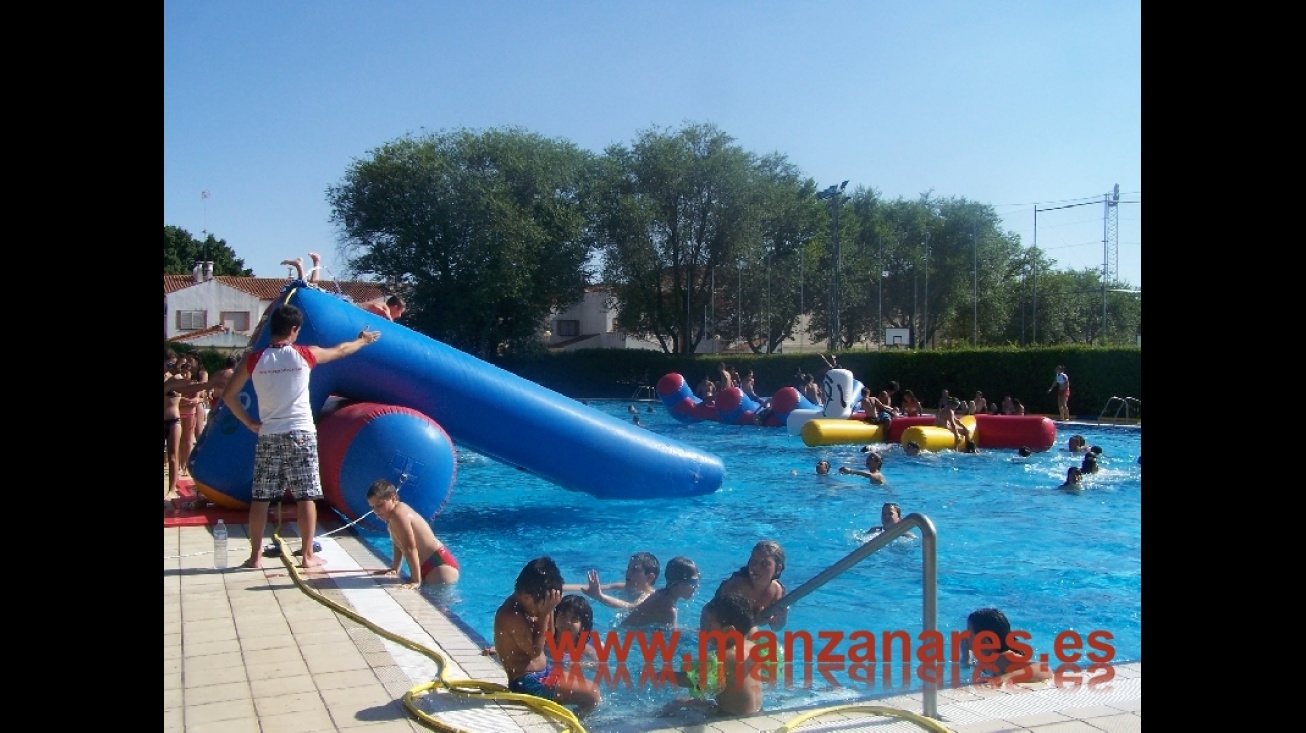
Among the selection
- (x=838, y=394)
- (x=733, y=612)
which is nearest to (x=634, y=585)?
(x=733, y=612)

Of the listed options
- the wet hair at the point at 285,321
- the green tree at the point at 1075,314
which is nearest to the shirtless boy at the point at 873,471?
the wet hair at the point at 285,321

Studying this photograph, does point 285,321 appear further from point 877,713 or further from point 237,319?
point 237,319

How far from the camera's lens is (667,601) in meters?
4.90

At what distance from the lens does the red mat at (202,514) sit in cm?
675

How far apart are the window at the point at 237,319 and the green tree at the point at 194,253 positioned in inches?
435

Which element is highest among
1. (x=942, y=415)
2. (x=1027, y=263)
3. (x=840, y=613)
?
(x=1027, y=263)

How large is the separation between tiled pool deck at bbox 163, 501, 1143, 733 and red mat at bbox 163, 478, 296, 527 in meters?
1.90

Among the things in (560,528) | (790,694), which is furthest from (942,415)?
(790,694)

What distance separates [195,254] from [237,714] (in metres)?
56.0

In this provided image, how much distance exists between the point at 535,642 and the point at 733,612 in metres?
Result: 0.72

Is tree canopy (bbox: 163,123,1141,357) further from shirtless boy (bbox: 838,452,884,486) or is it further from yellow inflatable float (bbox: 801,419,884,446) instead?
shirtless boy (bbox: 838,452,884,486)

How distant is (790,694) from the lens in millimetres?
3779

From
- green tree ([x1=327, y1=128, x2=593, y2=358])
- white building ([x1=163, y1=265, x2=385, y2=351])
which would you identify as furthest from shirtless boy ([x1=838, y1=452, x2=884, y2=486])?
white building ([x1=163, y1=265, x2=385, y2=351])
